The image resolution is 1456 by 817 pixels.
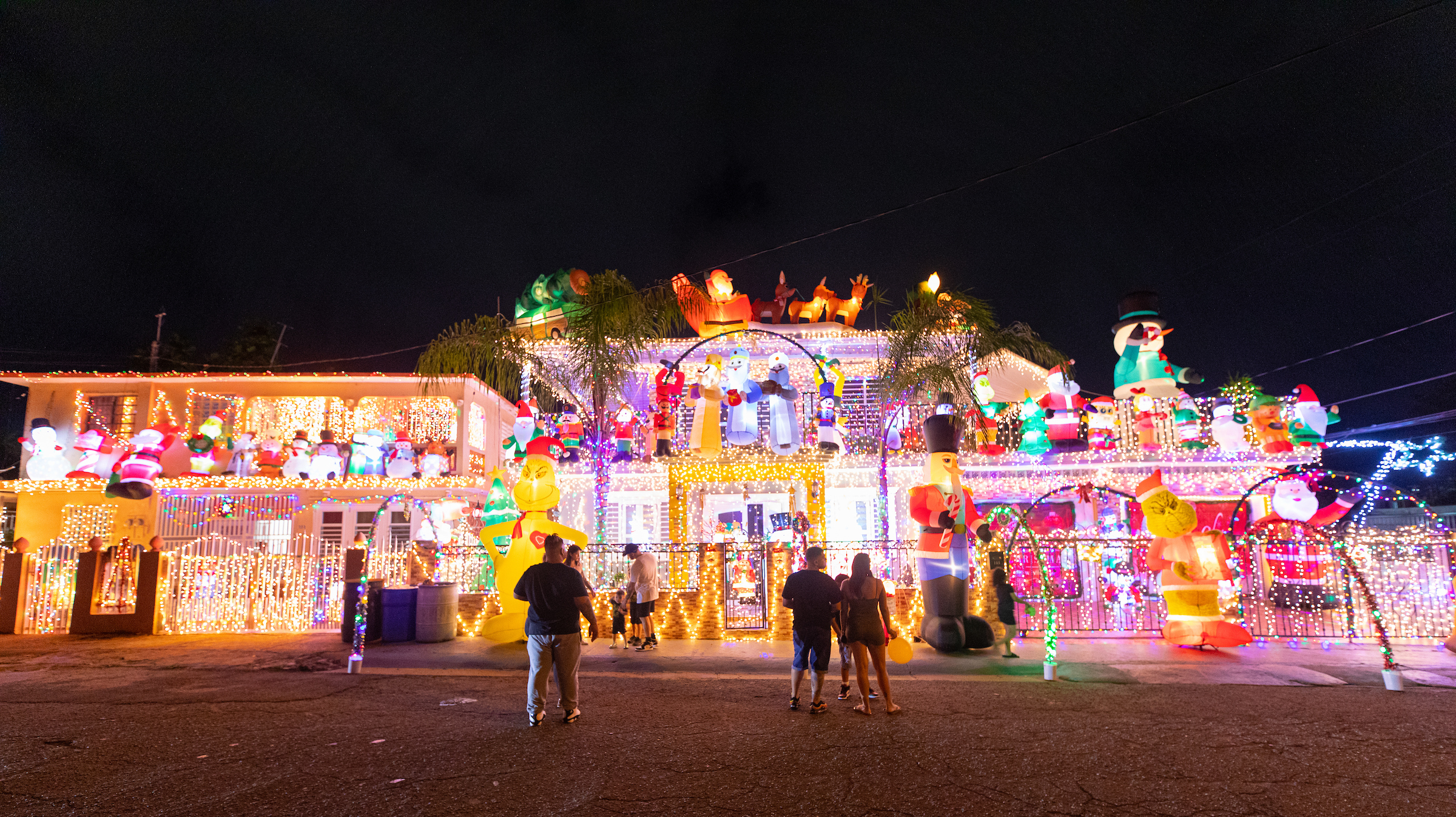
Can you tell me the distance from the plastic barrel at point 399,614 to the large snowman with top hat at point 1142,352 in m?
11.1

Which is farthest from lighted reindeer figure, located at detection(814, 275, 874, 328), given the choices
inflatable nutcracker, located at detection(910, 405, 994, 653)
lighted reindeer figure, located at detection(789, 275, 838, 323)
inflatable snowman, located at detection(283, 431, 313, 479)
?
inflatable snowman, located at detection(283, 431, 313, 479)

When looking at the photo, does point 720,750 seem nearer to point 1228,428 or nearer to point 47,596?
point 47,596

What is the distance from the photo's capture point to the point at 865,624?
6.84 m

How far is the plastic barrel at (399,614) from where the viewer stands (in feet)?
38.1

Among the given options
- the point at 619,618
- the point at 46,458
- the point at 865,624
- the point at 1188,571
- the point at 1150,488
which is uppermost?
the point at 46,458

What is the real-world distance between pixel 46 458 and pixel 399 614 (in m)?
13.5

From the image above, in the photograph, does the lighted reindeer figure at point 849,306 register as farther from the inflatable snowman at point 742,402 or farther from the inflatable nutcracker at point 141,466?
the inflatable nutcracker at point 141,466

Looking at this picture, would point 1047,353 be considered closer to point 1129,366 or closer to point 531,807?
point 1129,366

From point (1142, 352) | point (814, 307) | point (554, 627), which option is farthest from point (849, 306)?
point (554, 627)

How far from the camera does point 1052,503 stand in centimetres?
1970

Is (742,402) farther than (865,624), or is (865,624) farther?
(742,402)

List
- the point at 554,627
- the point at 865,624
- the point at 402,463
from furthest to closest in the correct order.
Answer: the point at 402,463, the point at 865,624, the point at 554,627

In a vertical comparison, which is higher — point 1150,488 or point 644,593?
point 1150,488

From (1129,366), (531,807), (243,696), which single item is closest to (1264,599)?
(1129,366)
